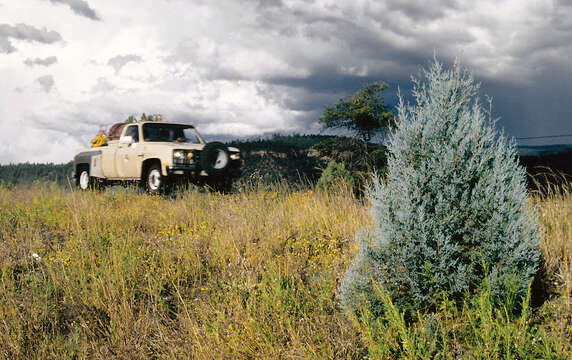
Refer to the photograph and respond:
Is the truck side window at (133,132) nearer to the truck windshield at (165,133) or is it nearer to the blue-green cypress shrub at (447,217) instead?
the truck windshield at (165,133)

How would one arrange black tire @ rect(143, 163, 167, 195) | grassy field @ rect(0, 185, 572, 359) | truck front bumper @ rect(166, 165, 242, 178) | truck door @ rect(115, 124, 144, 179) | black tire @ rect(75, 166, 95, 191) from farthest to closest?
black tire @ rect(75, 166, 95, 191)
truck door @ rect(115, 124, 144, 179)
black tire @ rect(143, 163, 167, 195)
truck front bumper @ rect(166, 165, 242, 178)
grassy field @ rect(0, 185, 572, 359)

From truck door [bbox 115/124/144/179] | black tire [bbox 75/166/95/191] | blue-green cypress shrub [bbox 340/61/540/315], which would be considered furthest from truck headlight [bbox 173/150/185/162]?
blue-green cypress shrub [bbox 340/61/540/315]

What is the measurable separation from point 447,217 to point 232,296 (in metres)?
2.18

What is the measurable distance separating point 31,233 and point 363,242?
18.5 ft

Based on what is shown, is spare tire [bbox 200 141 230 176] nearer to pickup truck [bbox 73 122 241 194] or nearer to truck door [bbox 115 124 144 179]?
pickup truck [bbox 73 122 241 194]

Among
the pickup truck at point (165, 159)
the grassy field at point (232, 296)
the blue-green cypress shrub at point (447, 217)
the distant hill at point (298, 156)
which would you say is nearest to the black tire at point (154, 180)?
the pickup truck at point (165, 159)

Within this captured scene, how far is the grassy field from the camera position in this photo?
3.05 meters

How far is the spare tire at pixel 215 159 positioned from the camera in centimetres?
973

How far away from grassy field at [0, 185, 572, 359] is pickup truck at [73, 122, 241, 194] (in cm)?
304

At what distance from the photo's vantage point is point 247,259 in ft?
15.7

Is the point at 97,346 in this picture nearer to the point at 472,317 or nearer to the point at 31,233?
the point at 472,317

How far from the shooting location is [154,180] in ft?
33.5

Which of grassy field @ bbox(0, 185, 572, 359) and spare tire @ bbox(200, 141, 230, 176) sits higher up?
spare tire @ bbox(200, 141, 230, 176)

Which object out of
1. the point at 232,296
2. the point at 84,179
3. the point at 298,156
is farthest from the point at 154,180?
the point at 298,156
